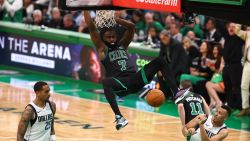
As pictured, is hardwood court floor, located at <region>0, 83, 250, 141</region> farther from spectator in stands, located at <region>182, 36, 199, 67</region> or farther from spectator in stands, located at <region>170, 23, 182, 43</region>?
spectator in stands, located at <region>170, 23, 182, 43</region>

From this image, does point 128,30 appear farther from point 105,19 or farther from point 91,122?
point 91,122

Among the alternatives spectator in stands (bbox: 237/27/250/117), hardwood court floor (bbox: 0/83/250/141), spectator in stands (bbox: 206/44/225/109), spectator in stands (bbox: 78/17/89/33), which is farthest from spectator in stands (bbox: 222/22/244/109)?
spectator in stands (bbox: 78/17/89/33)

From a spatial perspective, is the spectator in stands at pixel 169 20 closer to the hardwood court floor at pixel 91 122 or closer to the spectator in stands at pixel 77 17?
the hardwood court floor at pixel 91 122

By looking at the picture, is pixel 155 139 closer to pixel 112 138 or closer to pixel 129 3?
pixel 112 138

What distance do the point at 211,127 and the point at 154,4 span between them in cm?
280

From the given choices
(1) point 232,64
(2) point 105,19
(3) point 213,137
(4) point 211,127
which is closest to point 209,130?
(4) point 211,127

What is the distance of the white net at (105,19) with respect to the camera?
44.7 feet

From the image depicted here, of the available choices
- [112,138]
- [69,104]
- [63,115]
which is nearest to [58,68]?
[69,104]

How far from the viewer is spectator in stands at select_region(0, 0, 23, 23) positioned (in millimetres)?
26797

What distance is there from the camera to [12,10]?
1061 inches

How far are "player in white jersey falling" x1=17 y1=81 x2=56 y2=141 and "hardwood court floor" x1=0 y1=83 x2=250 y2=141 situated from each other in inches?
171

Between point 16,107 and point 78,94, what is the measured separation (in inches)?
110

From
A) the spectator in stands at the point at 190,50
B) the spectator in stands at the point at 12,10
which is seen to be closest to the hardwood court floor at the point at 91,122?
the spectator in stands at the point at 190,50

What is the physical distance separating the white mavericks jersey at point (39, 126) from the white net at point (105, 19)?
7.35 feet
